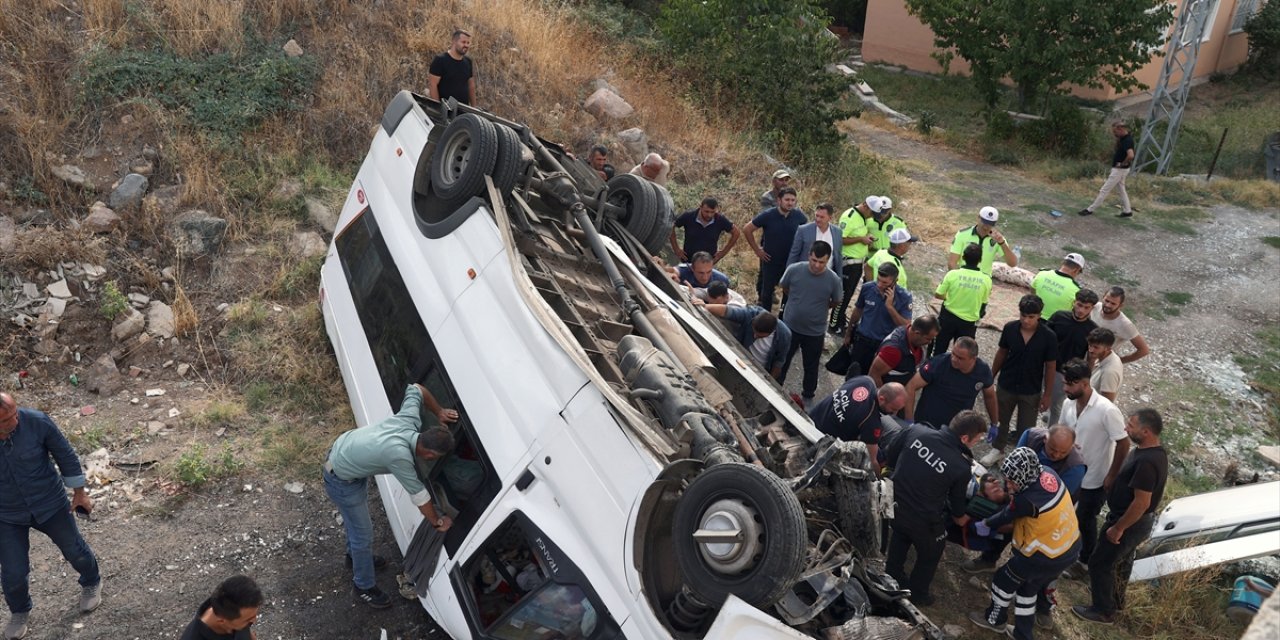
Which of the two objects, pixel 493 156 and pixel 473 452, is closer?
pixel 473 452

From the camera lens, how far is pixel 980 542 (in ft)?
17.0

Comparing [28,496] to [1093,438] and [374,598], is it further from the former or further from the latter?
[1093,438]

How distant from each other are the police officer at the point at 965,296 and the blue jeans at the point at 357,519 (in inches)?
174

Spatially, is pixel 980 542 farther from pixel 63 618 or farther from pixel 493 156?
pixel 63 618

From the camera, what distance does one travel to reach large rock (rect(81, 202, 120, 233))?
692cm

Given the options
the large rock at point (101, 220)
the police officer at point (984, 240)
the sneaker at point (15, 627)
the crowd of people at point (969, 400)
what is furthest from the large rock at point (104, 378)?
the police officer at point (984, 240)

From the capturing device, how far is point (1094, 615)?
5.14 metres

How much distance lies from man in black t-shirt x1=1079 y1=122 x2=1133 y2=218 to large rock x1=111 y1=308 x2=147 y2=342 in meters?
11.7

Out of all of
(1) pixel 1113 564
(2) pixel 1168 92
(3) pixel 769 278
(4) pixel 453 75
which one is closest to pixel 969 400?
(1) pixel 1113 564

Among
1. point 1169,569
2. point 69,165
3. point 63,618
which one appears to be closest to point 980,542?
point 1169,569

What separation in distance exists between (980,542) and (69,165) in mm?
7623

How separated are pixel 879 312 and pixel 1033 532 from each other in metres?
2.27

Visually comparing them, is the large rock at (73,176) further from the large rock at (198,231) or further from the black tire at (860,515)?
the black tire at (860,515)

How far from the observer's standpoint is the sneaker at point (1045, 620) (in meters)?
4.99
